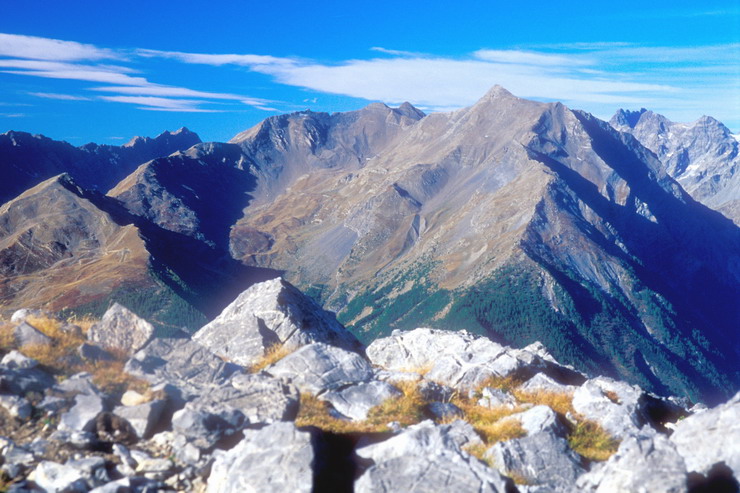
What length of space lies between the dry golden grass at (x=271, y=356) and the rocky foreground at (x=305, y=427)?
119 millimetres

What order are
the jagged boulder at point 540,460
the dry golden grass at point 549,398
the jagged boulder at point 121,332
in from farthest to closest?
the dry golden grass at point 549,398, the jagged boulder at point 121,332, the jagged boulder at point 540,460

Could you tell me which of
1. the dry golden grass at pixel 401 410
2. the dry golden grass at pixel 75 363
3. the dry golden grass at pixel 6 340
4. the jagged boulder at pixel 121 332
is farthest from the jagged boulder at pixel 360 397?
the dry golden grass at pixel 6 340

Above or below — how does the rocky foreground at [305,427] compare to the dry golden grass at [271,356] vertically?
above

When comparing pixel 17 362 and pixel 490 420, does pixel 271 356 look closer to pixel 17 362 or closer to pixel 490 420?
pixel 17 362

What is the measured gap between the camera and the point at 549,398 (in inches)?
1095

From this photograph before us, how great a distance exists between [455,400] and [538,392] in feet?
17.9

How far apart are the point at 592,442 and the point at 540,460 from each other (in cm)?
395

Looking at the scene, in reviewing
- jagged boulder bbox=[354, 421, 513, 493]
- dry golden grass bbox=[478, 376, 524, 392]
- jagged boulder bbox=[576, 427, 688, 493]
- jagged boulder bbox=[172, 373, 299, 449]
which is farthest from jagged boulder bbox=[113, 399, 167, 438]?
dry golden grass bbox=[478, 376, 524, 392]

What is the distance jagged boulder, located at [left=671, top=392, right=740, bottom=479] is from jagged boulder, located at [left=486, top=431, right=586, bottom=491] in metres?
3.64

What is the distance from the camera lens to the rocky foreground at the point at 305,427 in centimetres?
1670

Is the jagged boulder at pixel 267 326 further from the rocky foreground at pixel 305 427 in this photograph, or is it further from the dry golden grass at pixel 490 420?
the dry golden grass at pixel 490 420

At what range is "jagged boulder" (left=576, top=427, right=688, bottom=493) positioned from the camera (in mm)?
15951

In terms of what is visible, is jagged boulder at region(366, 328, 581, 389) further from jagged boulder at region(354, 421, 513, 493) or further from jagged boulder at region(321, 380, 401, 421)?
jagged boulder at region(354, 421, 513, 493)

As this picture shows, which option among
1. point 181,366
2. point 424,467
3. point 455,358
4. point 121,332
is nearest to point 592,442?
point 424,467
